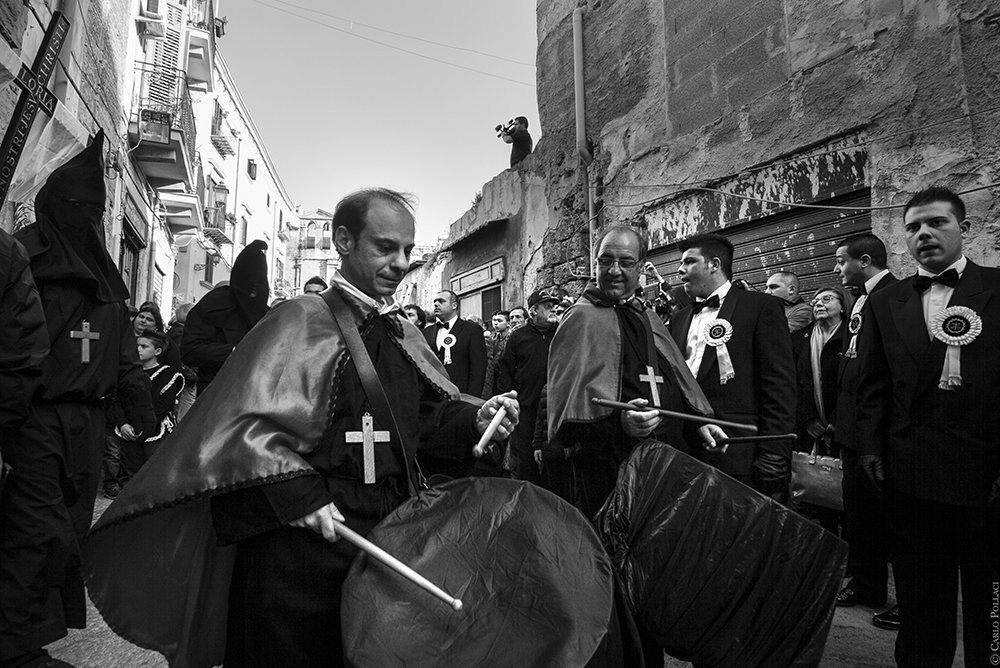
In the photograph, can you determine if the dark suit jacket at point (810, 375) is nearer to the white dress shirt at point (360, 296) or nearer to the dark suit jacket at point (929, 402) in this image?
the dark suit jacket at point (929, 402)

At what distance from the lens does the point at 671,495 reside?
7.91 ft

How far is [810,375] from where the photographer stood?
5016 mm

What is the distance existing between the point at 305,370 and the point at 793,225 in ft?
19.6

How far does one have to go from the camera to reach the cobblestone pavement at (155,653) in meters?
3.32

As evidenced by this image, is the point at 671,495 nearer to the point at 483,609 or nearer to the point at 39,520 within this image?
the point at 483,609

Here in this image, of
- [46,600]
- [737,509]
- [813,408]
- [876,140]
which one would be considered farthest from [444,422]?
[876,140]

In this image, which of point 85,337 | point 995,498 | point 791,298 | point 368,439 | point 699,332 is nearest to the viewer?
point 368,439

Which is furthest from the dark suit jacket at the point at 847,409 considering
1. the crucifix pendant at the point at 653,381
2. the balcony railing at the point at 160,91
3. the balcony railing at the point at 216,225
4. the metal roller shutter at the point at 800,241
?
the balcony railing at the point at 216,225

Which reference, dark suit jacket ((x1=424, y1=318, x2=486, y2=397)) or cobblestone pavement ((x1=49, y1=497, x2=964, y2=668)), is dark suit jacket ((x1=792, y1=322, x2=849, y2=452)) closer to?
cobblestone pavement ((x1=49, y1=497, x2=964, y2=668))

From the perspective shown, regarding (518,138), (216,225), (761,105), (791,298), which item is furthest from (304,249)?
(791,298)

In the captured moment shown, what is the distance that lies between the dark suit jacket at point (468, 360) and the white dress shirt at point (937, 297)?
4989 millimetres

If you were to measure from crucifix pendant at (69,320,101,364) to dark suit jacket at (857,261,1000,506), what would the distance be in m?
3.66

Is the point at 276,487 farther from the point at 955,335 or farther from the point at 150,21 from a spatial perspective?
the point at 150,21

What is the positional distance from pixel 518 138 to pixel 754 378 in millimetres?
10276
